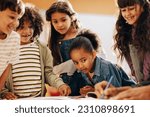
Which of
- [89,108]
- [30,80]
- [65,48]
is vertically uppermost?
[65,48]

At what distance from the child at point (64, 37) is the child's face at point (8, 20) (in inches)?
4.7

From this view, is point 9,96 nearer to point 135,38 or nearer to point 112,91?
point 112,91

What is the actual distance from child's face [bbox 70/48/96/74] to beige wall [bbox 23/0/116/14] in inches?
6.1

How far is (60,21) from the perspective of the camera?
1.32 m

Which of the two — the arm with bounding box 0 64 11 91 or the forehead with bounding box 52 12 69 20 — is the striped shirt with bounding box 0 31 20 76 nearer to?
the arm with bounding box 0 64 11 91

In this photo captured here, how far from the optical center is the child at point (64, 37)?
132 centimetres

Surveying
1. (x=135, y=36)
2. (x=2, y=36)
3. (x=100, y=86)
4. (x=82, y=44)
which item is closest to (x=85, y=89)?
(x=100, y=86)

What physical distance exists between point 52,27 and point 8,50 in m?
0.19

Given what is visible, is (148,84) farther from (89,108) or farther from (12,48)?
(12,48)

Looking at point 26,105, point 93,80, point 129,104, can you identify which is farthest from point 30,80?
point 129,104

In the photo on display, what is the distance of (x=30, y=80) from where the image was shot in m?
1.35

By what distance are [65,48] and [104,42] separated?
15 centimetres

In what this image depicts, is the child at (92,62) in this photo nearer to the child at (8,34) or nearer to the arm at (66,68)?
the arm at (66,68)

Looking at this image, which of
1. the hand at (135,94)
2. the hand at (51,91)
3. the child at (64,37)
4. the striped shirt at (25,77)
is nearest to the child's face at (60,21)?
the child at (64,37)
